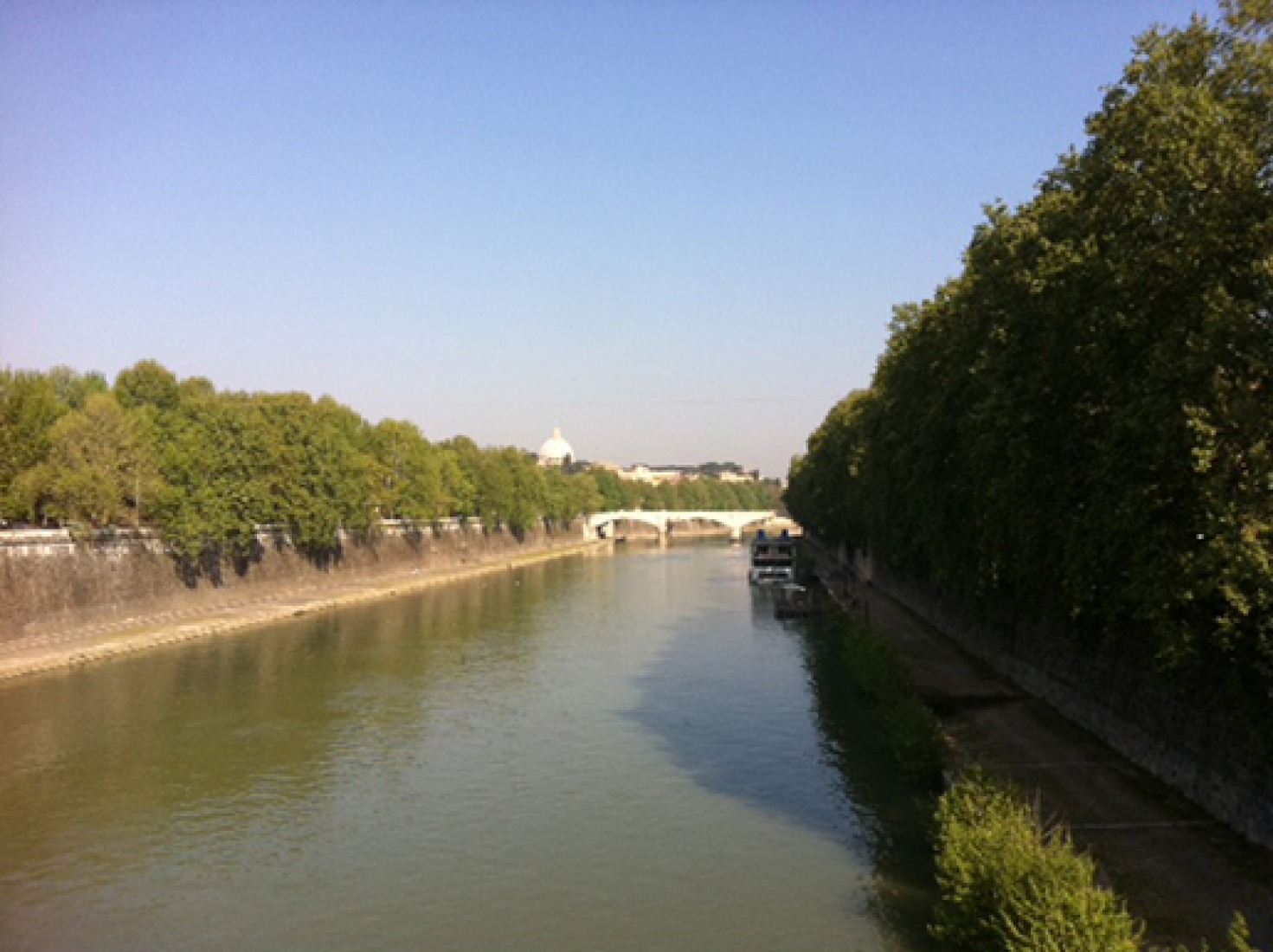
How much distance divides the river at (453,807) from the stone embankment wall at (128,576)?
6411 mm

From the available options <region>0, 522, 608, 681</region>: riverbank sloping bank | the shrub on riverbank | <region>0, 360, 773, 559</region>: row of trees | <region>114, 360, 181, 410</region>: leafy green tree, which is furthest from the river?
<region>114, 360, 181, 410</region>: leafy green tree

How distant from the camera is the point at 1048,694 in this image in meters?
28.0

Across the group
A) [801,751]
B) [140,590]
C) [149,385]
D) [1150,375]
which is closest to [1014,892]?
[1150,375]

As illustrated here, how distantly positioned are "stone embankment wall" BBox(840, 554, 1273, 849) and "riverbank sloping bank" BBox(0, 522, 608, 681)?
122 ft

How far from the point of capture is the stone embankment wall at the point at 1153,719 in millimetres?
16719

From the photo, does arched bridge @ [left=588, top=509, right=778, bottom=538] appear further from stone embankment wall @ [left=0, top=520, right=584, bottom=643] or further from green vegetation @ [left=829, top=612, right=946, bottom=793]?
green vegetation @ [left=829, top=612, right=946, bottom=793]

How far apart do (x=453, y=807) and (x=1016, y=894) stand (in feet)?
46.9

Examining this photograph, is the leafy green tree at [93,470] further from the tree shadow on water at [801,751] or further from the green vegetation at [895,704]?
the green vegetation at [895,704]

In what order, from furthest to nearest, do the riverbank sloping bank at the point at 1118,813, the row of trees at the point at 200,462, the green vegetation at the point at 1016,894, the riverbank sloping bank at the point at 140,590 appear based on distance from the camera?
the row of trees at the point at 200,462 → the riverbank sloping bank at the point at 140,590 → the riverbank sloping bank at the point at 1118,813 → the green vegetation at the point at 1016,894

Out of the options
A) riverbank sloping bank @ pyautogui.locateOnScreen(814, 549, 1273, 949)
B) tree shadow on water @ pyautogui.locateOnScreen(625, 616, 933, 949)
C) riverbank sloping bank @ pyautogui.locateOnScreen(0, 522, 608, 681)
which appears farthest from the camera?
riverbank sloping bank @ pyautogui.locateOnScreen(0, 522, 608, 681)

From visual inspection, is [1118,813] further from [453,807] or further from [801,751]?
[453,807]

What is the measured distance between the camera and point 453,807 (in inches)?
926

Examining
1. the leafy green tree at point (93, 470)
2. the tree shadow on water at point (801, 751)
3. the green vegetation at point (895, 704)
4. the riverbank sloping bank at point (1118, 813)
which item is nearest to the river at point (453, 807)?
the tree shadow on water at point (801, 751)

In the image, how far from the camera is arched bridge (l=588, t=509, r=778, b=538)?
165750 millimetres
